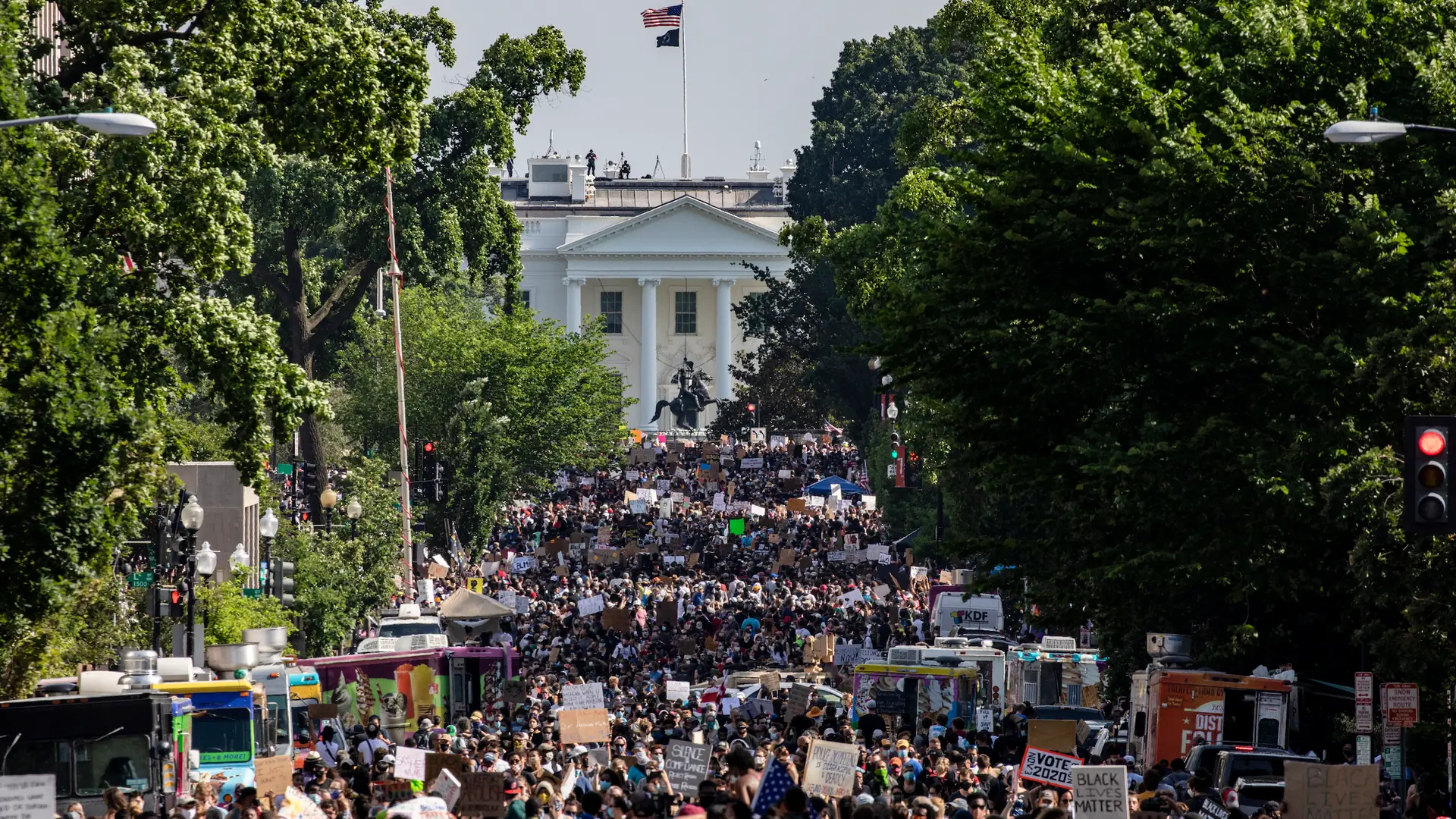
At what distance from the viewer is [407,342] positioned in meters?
62.6

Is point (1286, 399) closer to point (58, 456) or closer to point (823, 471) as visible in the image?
point (58, 456)

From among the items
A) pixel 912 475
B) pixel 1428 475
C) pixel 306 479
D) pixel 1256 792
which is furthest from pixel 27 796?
pixel 912 475

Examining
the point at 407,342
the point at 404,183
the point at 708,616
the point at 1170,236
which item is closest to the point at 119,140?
the point at 1170,236

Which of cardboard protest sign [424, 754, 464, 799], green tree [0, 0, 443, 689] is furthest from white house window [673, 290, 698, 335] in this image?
cardboard protest sign [424, 754, 464, 799]

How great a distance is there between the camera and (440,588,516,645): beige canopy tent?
4028 centimetres

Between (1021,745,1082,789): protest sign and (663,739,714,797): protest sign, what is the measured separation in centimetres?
264

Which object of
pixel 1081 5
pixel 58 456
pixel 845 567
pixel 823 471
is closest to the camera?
pixel 58 456

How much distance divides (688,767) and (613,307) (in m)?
117

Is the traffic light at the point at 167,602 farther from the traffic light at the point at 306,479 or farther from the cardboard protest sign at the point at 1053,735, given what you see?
the traffic light at the point at 306,479

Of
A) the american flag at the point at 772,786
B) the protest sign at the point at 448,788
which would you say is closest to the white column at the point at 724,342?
the protest sign at the point at 448,788

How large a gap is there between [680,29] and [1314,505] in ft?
333

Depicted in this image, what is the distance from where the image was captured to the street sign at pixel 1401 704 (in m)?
19.3

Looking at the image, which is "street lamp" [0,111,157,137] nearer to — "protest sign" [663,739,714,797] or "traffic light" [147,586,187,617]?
"protest sign" [663,739,714,797]

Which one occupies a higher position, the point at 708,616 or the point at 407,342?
the point at 407,342
